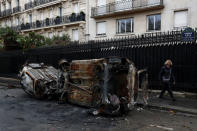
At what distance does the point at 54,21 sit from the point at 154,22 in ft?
52.6

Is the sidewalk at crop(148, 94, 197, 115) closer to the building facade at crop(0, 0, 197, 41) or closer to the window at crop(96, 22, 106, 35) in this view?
the building facade at crop(0, 0, 197, 41)

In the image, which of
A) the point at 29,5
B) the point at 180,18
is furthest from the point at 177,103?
the point at 29,5

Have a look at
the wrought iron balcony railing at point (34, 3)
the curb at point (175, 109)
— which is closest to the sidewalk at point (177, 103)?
the curb at point (175, 109)

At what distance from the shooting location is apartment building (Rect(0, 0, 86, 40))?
26.2m

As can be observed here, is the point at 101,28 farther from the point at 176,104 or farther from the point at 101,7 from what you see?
the point at 176,104

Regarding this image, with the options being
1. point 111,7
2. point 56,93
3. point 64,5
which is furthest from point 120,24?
point 56,93

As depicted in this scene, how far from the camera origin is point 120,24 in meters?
21.5

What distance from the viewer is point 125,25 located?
830 inches

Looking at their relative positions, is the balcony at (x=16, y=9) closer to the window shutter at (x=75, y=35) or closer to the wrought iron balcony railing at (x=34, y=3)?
the wrought iron balcony railing at (x=34, y=3)

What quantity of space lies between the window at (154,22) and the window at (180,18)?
5.29 feet

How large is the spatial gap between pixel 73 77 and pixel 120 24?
1564 centimetres

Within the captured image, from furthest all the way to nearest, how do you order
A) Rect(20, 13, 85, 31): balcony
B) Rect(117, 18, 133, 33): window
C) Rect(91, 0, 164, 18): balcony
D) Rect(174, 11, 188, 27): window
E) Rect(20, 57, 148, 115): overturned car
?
1. Rect(20, 13, 85, 31): balcony
2. Rect(117, 18, 133, 33): window
3. Rect(91, 0, 164, 18): balcony
4. Rect(174, 11, 188, 27): window
5. Rect(20, 57, 148, 115): overturned car

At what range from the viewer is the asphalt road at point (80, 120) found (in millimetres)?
4922

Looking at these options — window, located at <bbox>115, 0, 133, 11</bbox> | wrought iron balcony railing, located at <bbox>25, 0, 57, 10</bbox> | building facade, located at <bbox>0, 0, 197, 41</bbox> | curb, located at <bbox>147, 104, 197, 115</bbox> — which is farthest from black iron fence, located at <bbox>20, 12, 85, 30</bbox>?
curb, located at <bbox>147, 104, 197, 115</bbox>
